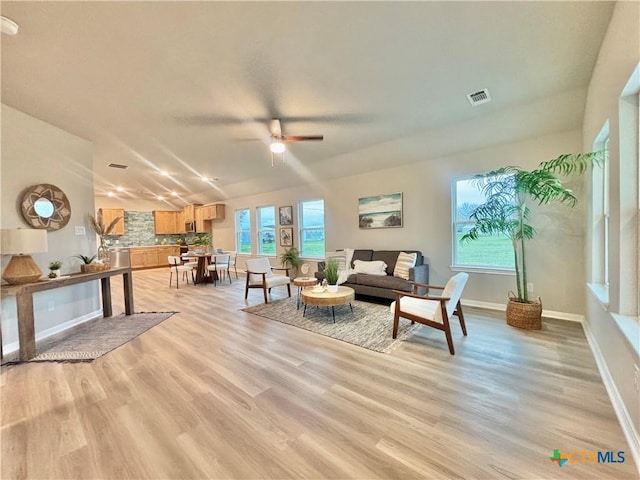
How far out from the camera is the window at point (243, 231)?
8.55 metres

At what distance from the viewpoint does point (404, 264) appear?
4.58 meters

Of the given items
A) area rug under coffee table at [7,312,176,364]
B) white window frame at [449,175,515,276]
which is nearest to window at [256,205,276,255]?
area rug under coffee table at [7,312,176,364]

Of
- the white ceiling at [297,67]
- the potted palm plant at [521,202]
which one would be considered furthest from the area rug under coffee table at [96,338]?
the potted palm plant at [521,202]

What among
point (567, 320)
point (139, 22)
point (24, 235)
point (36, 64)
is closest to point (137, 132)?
point (36, 64)

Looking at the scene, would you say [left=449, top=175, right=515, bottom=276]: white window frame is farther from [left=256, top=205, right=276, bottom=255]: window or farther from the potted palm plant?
[left=256, top=205, right=276, bottom=255]: window

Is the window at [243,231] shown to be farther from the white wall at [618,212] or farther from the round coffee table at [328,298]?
the white wall at [618,212]

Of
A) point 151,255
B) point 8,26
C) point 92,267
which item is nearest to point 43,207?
point 92,267

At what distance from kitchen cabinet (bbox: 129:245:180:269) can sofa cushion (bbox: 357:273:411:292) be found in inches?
342

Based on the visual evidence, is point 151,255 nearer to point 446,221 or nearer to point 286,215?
point 286,215

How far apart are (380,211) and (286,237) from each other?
301 cm

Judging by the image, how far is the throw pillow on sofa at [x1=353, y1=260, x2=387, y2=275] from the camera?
4873mm

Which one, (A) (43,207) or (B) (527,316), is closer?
(B) (527,316)

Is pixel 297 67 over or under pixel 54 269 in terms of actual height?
over

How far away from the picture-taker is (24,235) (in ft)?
9.05
